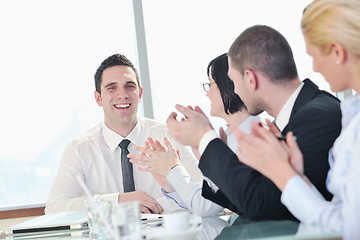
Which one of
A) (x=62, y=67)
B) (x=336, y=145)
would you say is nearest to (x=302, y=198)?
(x=336, y=145)

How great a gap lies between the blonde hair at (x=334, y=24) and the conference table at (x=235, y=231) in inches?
20.7

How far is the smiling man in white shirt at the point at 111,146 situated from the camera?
3.42 metres

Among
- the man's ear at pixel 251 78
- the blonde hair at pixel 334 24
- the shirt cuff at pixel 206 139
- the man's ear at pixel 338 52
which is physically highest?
the blonde hair at pixel 334 24

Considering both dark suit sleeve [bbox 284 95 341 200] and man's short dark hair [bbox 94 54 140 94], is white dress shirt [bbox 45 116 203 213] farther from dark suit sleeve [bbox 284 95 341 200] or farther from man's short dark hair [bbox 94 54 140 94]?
dark suit sleeve [bbox 284 95 341 200]

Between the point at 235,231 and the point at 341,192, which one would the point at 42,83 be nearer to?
the point at 235,231

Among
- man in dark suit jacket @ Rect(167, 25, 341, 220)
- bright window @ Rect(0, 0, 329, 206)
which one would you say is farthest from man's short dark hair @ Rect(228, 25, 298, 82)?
bright window @ Rect(0, 0, 329, 206)

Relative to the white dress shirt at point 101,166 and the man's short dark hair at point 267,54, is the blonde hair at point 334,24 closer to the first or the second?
the man's short dark hair at point 267,54

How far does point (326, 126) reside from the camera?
1728mm

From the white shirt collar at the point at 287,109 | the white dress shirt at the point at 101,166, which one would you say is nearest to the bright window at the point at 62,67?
the white dress shirt at the point at 101,166

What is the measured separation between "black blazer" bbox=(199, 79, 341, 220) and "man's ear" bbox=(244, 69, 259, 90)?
0.26 metres

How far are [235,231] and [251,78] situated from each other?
0.64 meters

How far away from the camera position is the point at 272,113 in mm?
2062

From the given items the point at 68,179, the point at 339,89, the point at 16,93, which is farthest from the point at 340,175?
the point at 16,93

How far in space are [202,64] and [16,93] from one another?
1.56 meters
